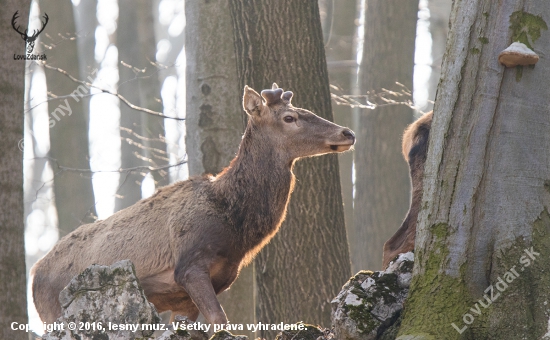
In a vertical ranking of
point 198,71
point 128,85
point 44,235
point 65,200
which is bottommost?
point 44,235

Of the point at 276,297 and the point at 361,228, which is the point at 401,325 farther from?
the point at 361,228

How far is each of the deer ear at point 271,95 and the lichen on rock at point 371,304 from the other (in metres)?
2.60

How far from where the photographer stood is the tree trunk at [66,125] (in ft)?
44.1

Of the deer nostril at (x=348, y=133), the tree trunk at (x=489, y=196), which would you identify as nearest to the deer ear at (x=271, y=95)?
the deer nostril at (x=348, y=133)

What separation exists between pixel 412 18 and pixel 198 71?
4900 mm

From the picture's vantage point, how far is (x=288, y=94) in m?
7.46

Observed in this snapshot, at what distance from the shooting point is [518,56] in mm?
4492

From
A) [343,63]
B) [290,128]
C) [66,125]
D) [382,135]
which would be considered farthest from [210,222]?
[66,125]

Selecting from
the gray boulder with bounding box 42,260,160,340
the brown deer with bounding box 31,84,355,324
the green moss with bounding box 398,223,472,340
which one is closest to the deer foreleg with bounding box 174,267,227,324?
the brown deer with bounding box 31,84,355,324

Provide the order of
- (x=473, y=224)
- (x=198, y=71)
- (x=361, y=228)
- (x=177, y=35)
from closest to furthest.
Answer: (x=473, y=224) → (x=198, y=71) → (x=361, y=228) → (x=177, y=35)

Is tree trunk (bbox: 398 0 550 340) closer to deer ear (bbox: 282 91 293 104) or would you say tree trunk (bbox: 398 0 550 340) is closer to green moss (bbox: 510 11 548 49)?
green moss (bbox: 510 11 548 49)

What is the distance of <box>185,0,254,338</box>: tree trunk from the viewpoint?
946 centimetres

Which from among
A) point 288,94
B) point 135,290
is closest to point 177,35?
point 288,94

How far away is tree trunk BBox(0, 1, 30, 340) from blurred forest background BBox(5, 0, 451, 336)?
0.35 meters
